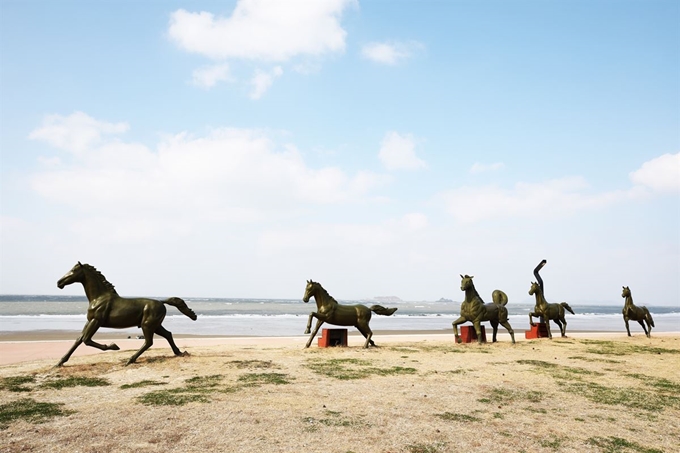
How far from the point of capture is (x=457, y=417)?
7.19 metres

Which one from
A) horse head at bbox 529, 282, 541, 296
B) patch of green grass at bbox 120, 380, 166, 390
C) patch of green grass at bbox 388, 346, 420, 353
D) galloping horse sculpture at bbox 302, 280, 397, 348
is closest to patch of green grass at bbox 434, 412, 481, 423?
patch of green grass at bbox 120, 380, 166, 390

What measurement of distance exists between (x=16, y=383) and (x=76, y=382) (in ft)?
3.82

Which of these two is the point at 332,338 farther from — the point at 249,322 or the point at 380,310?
the point at 249,322

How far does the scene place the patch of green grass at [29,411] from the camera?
22.2ft

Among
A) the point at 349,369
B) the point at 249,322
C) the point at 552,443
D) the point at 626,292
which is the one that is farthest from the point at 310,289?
the point at 249,322

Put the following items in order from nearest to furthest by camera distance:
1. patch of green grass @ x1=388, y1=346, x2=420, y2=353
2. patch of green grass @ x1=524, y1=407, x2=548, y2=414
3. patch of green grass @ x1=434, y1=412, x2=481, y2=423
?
patch of green grass @ x1=434, y1=412, x2=481, y2=423
patch of green grass @ x1=524, y1=407, x2=548, y2=414
patch of green grass @ x1=388, y1=346, x2=420, y2=353

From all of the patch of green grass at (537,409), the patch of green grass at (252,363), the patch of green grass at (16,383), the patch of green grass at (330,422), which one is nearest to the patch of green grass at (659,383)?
the patch of green grass at (537,409)

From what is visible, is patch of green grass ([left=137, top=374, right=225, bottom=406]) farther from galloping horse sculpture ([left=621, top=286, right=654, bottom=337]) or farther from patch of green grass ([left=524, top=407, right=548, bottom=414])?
galloping horse sculpture ([left=621, top=286, right=654, bottom=337])

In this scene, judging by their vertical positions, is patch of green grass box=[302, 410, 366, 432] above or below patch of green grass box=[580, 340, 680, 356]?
above

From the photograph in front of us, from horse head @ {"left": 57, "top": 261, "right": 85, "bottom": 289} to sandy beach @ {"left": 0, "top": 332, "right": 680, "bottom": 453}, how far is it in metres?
2.07

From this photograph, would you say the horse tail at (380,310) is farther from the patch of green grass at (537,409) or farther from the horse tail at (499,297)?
the patch of green grass at (537,409)

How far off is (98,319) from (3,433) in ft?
17.6

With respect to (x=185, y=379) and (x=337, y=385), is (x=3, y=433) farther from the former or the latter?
(x=337, y=385)

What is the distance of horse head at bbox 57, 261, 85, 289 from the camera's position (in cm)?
1136
